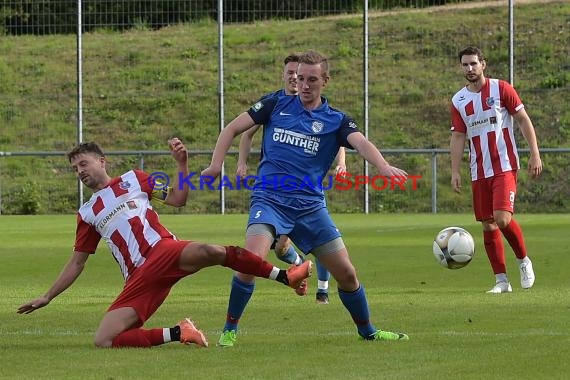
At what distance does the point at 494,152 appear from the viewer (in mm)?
12320

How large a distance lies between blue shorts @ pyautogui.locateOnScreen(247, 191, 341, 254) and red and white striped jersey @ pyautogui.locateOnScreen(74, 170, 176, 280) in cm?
73

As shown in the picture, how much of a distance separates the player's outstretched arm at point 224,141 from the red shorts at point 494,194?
4.07m

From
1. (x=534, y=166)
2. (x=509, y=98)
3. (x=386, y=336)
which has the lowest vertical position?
(x=386, y=336)

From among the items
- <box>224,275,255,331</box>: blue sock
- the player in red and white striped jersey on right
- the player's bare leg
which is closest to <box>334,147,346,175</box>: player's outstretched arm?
the player in red and white striped jersey on right

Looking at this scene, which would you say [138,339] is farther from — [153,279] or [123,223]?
[123,223]

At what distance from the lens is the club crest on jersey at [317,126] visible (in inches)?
341

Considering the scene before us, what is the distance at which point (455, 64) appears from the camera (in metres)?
35.1

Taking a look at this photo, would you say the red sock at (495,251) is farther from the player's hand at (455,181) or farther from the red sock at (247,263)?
the red sock at (247,263)

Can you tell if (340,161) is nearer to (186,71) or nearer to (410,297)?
(410,297)

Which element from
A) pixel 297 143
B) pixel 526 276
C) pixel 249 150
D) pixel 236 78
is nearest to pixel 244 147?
pixel 249 150

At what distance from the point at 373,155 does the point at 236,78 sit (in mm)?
27495

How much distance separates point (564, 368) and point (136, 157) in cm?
2643

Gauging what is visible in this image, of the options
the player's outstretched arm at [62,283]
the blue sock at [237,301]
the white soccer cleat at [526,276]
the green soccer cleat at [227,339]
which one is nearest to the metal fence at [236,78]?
the white soccer cleat at [526,276]

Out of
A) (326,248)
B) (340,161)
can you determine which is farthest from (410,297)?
(326,248)
